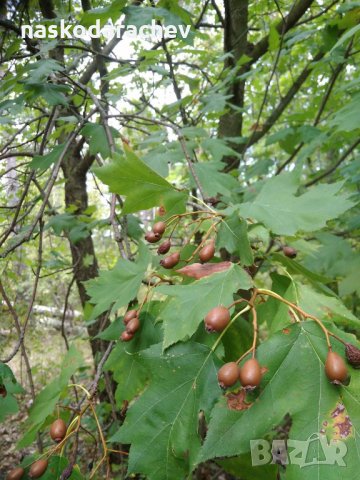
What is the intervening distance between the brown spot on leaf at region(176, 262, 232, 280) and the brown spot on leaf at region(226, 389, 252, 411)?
1.04ft

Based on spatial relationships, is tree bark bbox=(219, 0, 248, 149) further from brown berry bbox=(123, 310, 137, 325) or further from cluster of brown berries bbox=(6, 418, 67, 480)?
cluster of brown berries bbox=(6, 418, 67, 480)

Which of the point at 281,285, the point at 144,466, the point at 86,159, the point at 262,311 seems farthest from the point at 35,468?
the point at 86,159

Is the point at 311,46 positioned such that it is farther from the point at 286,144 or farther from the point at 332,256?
the point at 332,256

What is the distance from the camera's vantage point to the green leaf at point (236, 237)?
3.67 ft

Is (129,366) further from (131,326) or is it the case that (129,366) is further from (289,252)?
(289,252)

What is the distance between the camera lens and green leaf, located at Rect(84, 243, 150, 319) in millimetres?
1368

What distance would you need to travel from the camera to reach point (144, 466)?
2.99 ft

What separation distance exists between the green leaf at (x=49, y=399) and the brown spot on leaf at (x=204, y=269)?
0.70 m

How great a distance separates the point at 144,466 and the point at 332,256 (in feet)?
9.01

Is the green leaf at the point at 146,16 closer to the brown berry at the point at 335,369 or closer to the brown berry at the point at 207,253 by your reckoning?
the brown berry at the point at 207,253

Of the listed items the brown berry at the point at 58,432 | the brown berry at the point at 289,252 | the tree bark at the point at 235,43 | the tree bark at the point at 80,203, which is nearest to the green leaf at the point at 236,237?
the brown berry at the point at 289,252

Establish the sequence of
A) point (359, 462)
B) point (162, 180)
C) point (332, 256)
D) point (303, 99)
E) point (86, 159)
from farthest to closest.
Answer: point (303, 99), point (86, 159), point (332, 256), point (162, 180), point (359, 462)

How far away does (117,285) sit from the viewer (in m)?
1.44

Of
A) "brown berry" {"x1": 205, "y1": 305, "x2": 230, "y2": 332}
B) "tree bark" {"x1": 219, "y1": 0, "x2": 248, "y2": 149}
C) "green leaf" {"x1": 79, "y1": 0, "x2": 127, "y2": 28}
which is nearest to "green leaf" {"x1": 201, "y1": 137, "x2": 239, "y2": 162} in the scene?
"tree bark" {"x1": 219, "y1": 0, "x2": 248, "y2": 149}
